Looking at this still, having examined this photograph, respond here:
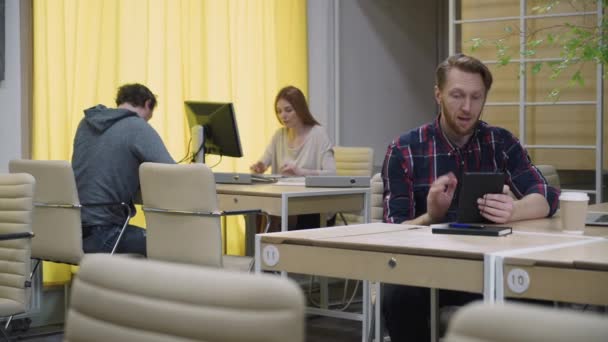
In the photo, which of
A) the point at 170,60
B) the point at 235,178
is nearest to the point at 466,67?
the point at 235,178

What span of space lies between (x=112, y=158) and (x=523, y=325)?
12.9 feet

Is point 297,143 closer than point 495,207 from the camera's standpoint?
No

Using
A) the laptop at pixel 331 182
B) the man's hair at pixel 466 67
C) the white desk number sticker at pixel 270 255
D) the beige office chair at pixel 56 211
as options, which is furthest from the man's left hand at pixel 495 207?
the beige office chair at pixel 56 211

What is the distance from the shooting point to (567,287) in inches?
82.5

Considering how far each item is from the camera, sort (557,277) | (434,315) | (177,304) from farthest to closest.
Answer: (434,315) → (557,277) → (177,304)

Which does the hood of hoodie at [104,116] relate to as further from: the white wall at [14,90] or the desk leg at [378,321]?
the desk leg at [378,321]

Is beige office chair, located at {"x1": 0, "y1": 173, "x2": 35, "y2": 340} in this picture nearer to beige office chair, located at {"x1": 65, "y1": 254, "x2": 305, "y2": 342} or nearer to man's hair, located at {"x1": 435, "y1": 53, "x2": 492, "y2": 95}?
man's hair, located at {"x1": 435, "y1": 53, "x2": 492, "y2": 95}

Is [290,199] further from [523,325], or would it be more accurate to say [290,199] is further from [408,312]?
[523,325]

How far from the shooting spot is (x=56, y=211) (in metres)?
4.51

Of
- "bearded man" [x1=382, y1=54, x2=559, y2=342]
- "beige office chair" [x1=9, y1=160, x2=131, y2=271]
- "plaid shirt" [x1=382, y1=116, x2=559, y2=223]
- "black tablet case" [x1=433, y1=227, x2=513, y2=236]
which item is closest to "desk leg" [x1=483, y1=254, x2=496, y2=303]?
"black tablet case" [x1=433, y1=227, x2=513, y2=236]

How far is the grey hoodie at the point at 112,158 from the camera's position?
4699 mm

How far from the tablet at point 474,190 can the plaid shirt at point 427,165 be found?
35 cm

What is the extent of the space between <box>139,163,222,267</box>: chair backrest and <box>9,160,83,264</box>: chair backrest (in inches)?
21.0

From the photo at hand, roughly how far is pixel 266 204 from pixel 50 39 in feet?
6.13
